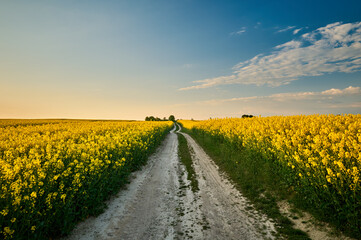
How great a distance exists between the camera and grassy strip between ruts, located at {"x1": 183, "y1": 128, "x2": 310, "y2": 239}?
634 centimetres

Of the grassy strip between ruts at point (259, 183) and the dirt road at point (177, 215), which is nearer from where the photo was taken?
the dirt road at point (177, 215)

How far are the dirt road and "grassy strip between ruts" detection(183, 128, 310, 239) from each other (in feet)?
1.38

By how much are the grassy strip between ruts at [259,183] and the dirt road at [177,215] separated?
0.42 m

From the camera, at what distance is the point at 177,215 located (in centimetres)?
690

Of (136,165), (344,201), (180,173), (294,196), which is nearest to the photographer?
(344,201)

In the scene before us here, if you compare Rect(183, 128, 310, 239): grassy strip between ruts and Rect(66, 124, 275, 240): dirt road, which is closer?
Rect(66, 124, 275, 240): dirt road

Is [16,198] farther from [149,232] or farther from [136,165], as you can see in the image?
[136,165]

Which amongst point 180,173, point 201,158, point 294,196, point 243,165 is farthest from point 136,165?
point 294,196

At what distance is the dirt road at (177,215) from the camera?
583 cm

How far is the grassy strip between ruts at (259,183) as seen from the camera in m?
6.34

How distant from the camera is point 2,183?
205 inches

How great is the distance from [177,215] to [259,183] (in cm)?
488

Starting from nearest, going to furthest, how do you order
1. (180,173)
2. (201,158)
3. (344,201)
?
(344,201), (180,173), (201,158)

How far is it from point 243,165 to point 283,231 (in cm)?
666
